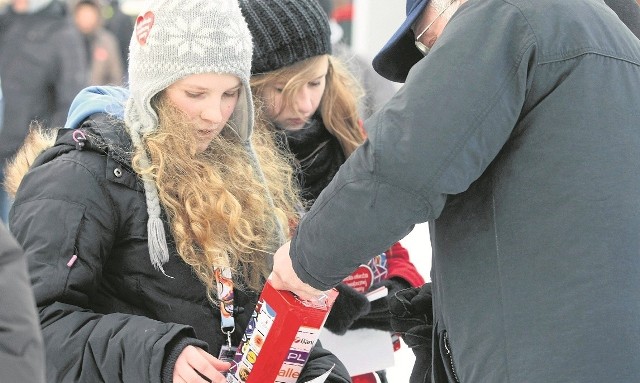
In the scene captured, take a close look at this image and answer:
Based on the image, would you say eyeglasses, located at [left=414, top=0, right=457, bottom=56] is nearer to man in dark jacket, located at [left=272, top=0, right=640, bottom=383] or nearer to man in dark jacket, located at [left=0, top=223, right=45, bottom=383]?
man in dark jacket, located at [left=272, top=0, right=640, bottom=383]

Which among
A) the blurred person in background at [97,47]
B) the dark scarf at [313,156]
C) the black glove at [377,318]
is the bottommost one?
the blurred person in background at [97,47]

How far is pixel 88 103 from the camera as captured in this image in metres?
2.55

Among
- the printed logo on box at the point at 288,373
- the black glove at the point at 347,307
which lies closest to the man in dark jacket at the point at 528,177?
the printed logo on box at the point at 288,373

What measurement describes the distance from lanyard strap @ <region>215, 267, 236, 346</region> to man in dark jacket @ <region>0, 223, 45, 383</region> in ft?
3.22

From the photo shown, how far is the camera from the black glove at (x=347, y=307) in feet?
9.70

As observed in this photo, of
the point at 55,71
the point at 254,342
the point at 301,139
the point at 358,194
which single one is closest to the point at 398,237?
the point at 358,194

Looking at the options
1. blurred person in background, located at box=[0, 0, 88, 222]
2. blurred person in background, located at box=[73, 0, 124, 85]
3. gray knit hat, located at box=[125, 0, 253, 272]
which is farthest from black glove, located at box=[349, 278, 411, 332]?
blurred person in background, located at box=[73, 0, 124, 85]

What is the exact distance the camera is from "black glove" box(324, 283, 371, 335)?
2.96m

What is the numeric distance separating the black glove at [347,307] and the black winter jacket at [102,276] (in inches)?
19.0

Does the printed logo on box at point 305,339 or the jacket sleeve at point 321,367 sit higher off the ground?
the printed logo on box at point 305,339

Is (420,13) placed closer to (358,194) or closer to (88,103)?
(358,194)

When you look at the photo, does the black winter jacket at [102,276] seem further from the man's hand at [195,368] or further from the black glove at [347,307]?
the black glove at [347,307]

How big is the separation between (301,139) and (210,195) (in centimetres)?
72

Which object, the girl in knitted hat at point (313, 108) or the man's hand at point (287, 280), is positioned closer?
the man's hand at point (287, 280)
